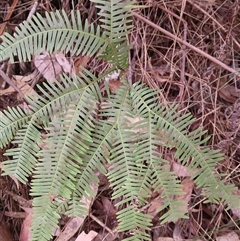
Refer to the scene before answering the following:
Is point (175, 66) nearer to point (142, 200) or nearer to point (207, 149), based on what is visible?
point (207, 149)

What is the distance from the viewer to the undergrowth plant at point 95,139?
1814 millimetres

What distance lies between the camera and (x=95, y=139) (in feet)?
6.17

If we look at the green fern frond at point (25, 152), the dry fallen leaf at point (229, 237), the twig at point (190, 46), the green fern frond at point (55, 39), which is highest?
the green fern frond at point (55, 39)

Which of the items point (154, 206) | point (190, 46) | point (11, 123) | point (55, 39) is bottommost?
point (154, 206)

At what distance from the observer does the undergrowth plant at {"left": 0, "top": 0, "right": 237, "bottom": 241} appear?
1.81 m

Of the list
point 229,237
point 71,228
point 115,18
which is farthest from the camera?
point 71,228

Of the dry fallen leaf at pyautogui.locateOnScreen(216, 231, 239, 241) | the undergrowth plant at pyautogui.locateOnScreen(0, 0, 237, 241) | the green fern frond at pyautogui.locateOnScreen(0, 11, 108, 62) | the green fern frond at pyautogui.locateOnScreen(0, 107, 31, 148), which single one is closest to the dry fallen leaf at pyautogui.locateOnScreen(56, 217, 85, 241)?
the undergrowth plant at pyautogui.locateOnScreen(0, 0, 237, 241)

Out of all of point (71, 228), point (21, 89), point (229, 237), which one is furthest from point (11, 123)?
point (229, 237)

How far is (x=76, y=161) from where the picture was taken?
6.54ft

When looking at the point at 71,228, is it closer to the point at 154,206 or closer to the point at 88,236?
the point at 88,236

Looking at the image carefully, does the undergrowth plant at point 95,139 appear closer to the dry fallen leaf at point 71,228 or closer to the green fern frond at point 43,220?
the green fern frond at point 43,220

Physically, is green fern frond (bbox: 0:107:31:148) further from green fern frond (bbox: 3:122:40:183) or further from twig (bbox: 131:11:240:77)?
twig (bbox: 131:11:240:77)

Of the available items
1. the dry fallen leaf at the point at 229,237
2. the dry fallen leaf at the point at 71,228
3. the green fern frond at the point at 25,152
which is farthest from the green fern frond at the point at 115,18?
the dry fallen leaf at the point at 229,237

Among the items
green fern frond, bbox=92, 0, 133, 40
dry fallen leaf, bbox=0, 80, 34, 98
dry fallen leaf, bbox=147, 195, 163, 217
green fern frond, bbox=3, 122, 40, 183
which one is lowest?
dry fallen leaf, bbox=147, 195, 163, 217
